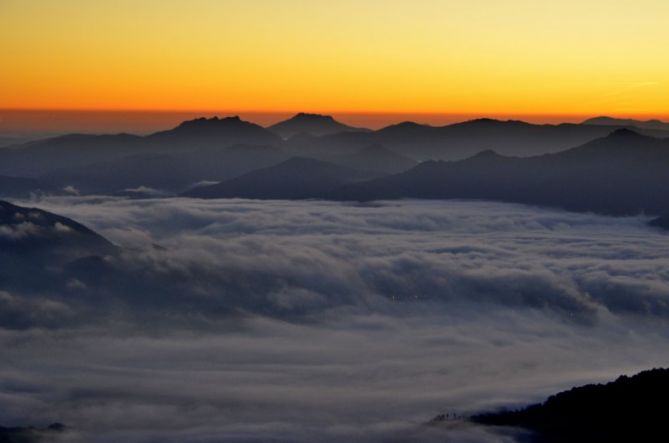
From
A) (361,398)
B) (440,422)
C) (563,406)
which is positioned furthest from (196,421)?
(563,406)

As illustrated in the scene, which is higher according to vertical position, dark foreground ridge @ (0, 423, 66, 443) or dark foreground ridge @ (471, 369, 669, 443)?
dark foreground ridge @ (471, 369, 669, 443)

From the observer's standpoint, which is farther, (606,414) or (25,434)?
(25,434)

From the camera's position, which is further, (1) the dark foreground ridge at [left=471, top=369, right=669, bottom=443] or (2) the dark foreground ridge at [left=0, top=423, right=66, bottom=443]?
(2) the dark foreground ridge at [left=0, top=423, right=66, bottom=443]

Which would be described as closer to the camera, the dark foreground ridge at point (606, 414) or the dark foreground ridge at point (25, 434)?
the dark foreground ridge at point (606, 414)

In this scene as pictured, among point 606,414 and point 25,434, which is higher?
point 606,414
